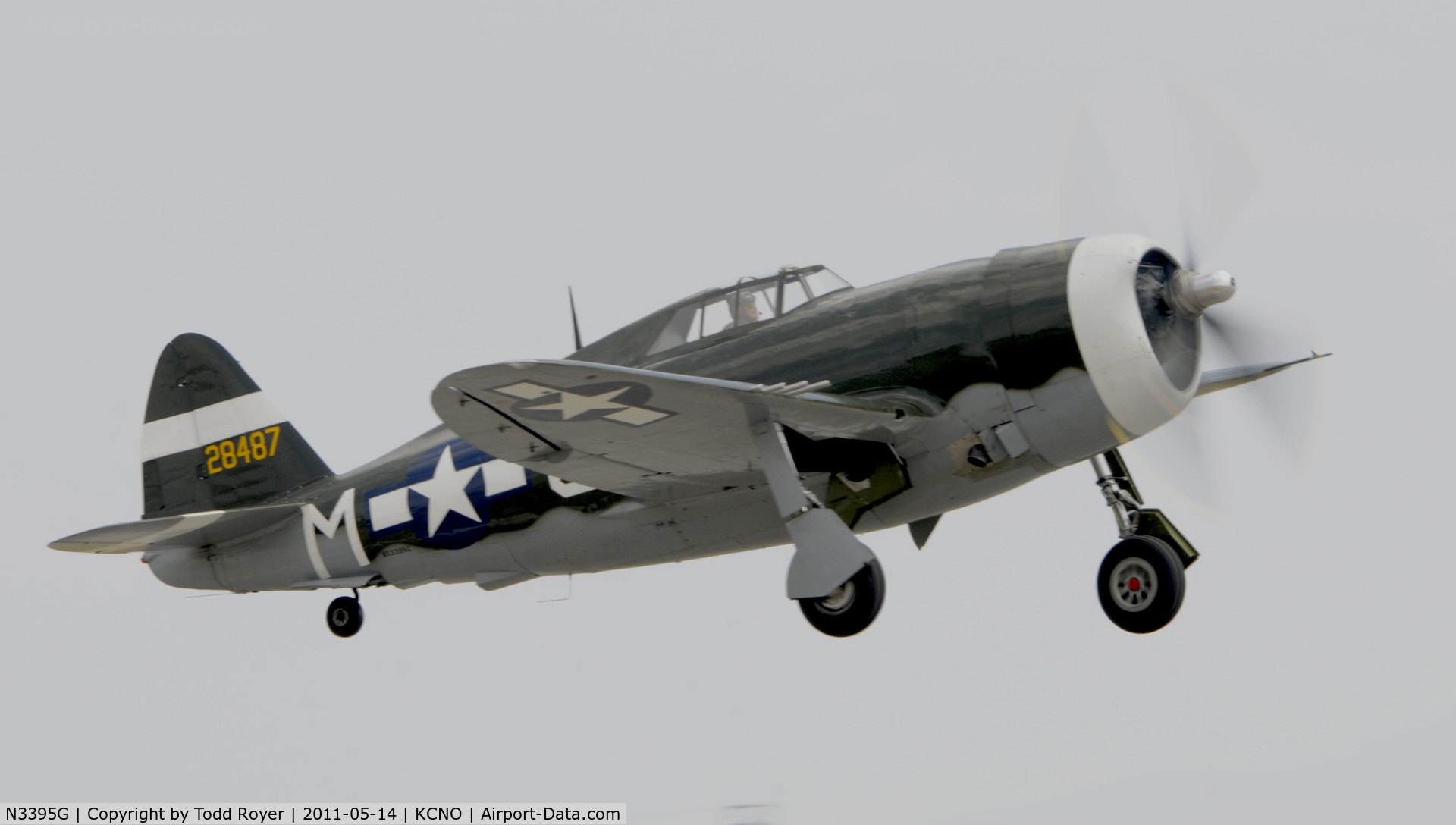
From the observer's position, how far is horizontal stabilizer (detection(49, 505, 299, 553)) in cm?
1040

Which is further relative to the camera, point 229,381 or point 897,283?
point 229,381

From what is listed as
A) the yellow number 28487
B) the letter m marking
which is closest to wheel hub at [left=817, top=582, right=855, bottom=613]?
the letter m marking

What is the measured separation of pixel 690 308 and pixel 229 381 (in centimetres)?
513

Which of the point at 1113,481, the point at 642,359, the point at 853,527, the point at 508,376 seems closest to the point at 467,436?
the point at 508,376

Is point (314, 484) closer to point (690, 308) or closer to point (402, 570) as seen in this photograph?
point (402, 570)

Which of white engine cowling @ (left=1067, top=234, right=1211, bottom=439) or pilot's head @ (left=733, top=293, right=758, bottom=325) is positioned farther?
pilot's head @ (left=733, top=293, right=758, bottom=325)

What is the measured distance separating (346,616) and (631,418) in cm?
462

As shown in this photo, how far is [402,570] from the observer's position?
35.4 feet

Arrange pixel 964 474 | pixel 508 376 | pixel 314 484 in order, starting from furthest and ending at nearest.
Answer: pixel 314 484 → pixel 964 474 → pixel 508 376

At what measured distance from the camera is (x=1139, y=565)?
873 cm

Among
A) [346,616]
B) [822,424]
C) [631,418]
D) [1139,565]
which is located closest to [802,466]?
[822,424]

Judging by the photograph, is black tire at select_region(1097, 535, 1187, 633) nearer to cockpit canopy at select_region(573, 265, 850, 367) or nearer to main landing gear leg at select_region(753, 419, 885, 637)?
main landing gear leg at select_region(753, 419, 885, 637)

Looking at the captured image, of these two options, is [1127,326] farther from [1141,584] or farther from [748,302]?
[748,302]

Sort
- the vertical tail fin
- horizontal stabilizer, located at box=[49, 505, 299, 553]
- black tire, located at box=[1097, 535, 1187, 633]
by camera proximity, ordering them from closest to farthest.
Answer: black tire, located at box=[1097, 535, 1187, 633]
horizontal stabilizer, located at box=[49, 505, 299, 553]
the vertical tail fin
